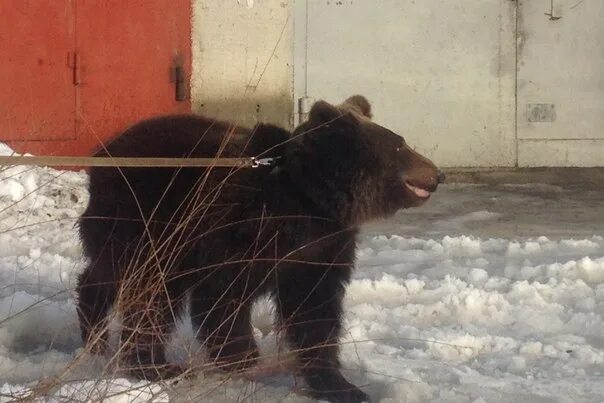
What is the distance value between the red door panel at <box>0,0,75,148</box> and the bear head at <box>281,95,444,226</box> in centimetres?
527

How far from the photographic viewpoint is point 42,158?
3840 mm

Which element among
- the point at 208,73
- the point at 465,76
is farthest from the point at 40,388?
the point at 465,76

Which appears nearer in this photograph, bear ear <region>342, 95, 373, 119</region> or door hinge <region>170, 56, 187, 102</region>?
bear ear <region>342, 95, 373, 119</region>

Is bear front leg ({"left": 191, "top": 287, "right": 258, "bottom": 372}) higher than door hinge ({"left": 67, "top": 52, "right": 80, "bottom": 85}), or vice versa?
door hinge ({"left": 67, "top": 52, "right": 80, "bottom": 85})

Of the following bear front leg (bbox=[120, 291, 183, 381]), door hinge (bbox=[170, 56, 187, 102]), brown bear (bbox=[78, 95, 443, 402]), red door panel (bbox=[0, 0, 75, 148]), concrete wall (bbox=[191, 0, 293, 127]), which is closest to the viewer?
bear front leg (bbox=[120, 291, 183, 381])

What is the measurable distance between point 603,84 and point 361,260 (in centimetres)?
605

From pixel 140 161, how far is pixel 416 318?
80.4 inches

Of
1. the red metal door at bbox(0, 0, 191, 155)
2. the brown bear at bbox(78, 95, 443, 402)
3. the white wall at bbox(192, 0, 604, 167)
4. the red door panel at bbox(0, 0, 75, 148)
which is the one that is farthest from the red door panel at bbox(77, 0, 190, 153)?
the brown bear at bbox(78, 95, 443, 402)

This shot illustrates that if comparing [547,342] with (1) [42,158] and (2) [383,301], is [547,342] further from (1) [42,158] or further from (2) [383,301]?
(1) [42,158]

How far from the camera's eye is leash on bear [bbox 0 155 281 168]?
12.5ft

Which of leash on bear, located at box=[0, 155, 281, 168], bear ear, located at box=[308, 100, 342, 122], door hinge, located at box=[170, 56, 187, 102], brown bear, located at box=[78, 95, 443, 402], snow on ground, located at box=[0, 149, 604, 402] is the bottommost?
snow on ground, located at box=[0, 149, 604, 402]

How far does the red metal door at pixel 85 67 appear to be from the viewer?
30.2 ft

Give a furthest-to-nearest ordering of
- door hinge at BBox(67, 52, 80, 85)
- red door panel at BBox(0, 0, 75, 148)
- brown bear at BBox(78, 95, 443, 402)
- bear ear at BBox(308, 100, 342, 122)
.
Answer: door hinge at BBox(67, 52, 80, 85), red door panel at BBox(0, 0, 75, 148), bear ear at BBox(308, 100, 342, 122), brown bear at BBox(78, 95, 443, 402)

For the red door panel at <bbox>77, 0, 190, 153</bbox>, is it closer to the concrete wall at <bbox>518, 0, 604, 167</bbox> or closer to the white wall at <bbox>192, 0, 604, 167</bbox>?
the white wall at <bbox>192, 0, 604, 167</bbox>
